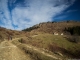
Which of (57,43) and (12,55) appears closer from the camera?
(12,55)

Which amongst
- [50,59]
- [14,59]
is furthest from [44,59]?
[14,59]

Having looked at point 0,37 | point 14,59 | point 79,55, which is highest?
point 0,37

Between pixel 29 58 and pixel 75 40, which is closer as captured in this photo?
pixel 29 58

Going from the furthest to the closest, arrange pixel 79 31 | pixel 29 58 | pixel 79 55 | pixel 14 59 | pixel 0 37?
pixel 79 31 < pixel 0 37 < pixel 79 55 < pixel 29 58 < pixel 14 59

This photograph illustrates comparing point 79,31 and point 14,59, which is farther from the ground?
point 79,31

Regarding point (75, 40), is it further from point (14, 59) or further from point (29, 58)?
point (14, 59)

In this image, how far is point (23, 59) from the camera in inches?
920

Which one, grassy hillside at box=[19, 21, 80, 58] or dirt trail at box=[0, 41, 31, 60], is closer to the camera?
dirt trail at box=[0, 41, 31, 60]

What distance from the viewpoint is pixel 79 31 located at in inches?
3728

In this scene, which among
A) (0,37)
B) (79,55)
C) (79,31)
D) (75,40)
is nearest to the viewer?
(79,55)

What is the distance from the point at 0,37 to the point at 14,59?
29157 mm

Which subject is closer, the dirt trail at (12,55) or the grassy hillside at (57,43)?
the dirt trail at (12,55)

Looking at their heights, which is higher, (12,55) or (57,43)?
(57,43)

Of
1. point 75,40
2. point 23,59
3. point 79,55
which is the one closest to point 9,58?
point 23,59
